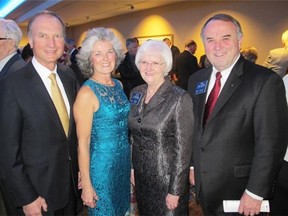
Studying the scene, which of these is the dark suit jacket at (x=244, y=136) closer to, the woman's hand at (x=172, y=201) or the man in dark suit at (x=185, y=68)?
the woman's hand at (x=172, y=201)

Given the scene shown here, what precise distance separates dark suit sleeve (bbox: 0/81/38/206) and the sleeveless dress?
0.45 metres

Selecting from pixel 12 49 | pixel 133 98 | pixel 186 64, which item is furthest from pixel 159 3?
pixel 133 98

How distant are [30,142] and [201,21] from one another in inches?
329

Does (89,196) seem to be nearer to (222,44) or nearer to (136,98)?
(136,98)

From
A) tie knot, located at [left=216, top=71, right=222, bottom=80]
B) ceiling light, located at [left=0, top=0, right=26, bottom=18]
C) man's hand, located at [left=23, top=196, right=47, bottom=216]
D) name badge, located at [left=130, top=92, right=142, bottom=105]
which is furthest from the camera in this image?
ceiling light, located at [left=0, top=0, right=26, bottom=18]

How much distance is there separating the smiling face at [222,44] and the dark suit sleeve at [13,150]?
1191mm

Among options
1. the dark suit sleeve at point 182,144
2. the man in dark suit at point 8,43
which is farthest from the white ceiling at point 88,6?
the dark suit sleeve at point 182,144

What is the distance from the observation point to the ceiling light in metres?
10.7

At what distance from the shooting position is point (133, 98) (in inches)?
79.6

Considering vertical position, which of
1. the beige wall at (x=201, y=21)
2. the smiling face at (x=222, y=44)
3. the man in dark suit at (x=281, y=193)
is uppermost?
the beige wall at (x=201, y=21)

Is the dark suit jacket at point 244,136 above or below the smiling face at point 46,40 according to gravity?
below

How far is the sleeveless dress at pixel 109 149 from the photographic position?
185cm

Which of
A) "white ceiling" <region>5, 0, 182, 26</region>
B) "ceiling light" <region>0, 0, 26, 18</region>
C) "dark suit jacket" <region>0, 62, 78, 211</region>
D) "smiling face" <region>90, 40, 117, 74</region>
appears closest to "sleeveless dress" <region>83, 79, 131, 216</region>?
"smiling face" <region>90, 40, 117, 74</region>

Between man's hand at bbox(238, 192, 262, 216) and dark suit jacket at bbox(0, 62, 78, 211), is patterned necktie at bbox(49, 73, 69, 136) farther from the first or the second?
man's hand at bbox(238, 192, 262, 216)
